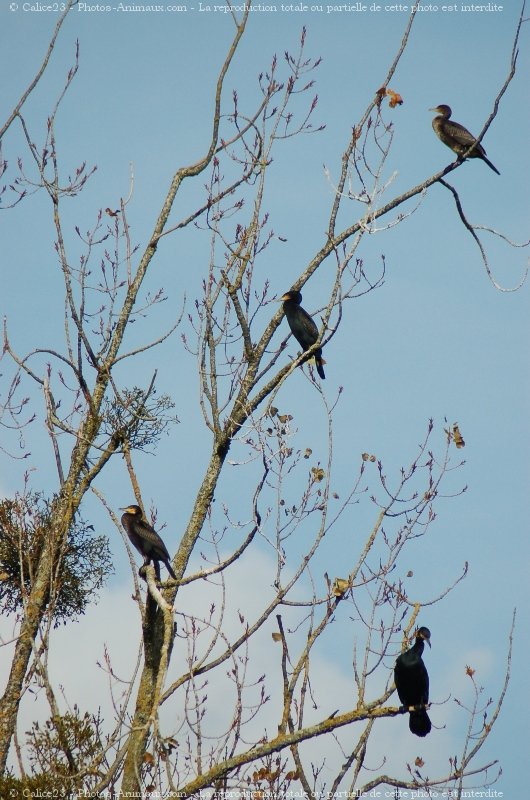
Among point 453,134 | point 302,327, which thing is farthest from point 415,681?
point 453,134

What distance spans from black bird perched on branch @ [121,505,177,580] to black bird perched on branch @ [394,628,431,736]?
191cm

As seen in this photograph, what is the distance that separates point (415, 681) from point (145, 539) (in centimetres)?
231

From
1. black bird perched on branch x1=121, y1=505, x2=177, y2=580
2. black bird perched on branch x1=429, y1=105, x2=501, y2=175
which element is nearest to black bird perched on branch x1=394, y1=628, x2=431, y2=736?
black bird perched on branch x1=121, y1=505, x2=177, y2=580

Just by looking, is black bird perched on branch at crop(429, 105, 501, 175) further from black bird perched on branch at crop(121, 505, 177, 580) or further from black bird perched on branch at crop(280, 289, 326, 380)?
black bird perched on branch at crop(121, 505, 177, 580)

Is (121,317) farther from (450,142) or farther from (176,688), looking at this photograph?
(450,142)

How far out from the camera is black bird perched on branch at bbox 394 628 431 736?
713 cm

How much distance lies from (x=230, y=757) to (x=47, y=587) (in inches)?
141

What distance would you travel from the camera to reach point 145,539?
7.18m

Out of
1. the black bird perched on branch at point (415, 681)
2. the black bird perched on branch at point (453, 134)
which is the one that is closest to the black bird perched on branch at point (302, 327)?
the black bird perched on branch at point (453, 134)

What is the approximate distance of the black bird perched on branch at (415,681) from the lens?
7129 millimetres

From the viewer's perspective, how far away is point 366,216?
21.6 ft

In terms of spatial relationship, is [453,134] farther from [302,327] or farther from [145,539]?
[145,539]

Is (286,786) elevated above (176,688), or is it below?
below

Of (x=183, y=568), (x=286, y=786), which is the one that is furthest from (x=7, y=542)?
(x=286, y=786)
